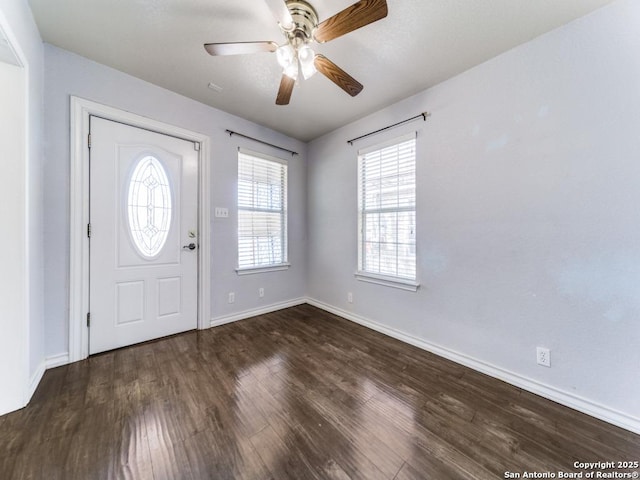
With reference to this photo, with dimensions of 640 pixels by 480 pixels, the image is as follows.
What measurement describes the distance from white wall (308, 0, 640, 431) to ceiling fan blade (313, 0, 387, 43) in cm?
135

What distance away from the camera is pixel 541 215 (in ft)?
5.82

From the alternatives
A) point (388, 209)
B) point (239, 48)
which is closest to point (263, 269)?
point (388, 209)

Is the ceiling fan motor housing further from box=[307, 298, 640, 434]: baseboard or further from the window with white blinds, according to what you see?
box=[307, 298, 640, 434]: baseboard

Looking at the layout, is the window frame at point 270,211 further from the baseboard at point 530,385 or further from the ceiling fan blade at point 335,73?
the ceiling fan blade at point 335,73

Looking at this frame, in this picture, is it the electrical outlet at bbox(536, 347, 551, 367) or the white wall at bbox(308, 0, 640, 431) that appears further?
the electrical outlet at bbox(536, 347, 551, 367)

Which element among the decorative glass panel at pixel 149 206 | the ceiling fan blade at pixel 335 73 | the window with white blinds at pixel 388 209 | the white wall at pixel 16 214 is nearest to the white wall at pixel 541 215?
the window with white blinds at pixel 388 209

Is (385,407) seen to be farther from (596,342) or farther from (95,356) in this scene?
(95,356)

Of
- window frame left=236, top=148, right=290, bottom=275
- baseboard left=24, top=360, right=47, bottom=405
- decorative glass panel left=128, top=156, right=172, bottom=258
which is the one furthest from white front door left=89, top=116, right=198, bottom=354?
window frame left=236, top=148, right=290, bottom=275

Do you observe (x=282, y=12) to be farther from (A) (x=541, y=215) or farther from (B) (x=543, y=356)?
(B) (x=543, y=356)

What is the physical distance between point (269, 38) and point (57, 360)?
123 inches

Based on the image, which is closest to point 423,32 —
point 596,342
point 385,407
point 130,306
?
point 596,342

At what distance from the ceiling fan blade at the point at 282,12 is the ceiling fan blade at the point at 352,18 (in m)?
0.17

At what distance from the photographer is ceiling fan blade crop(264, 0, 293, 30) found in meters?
1.24

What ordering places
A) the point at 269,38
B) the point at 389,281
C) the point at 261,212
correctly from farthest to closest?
the point at 261,212
the point at 389,281
the point at 269,38
